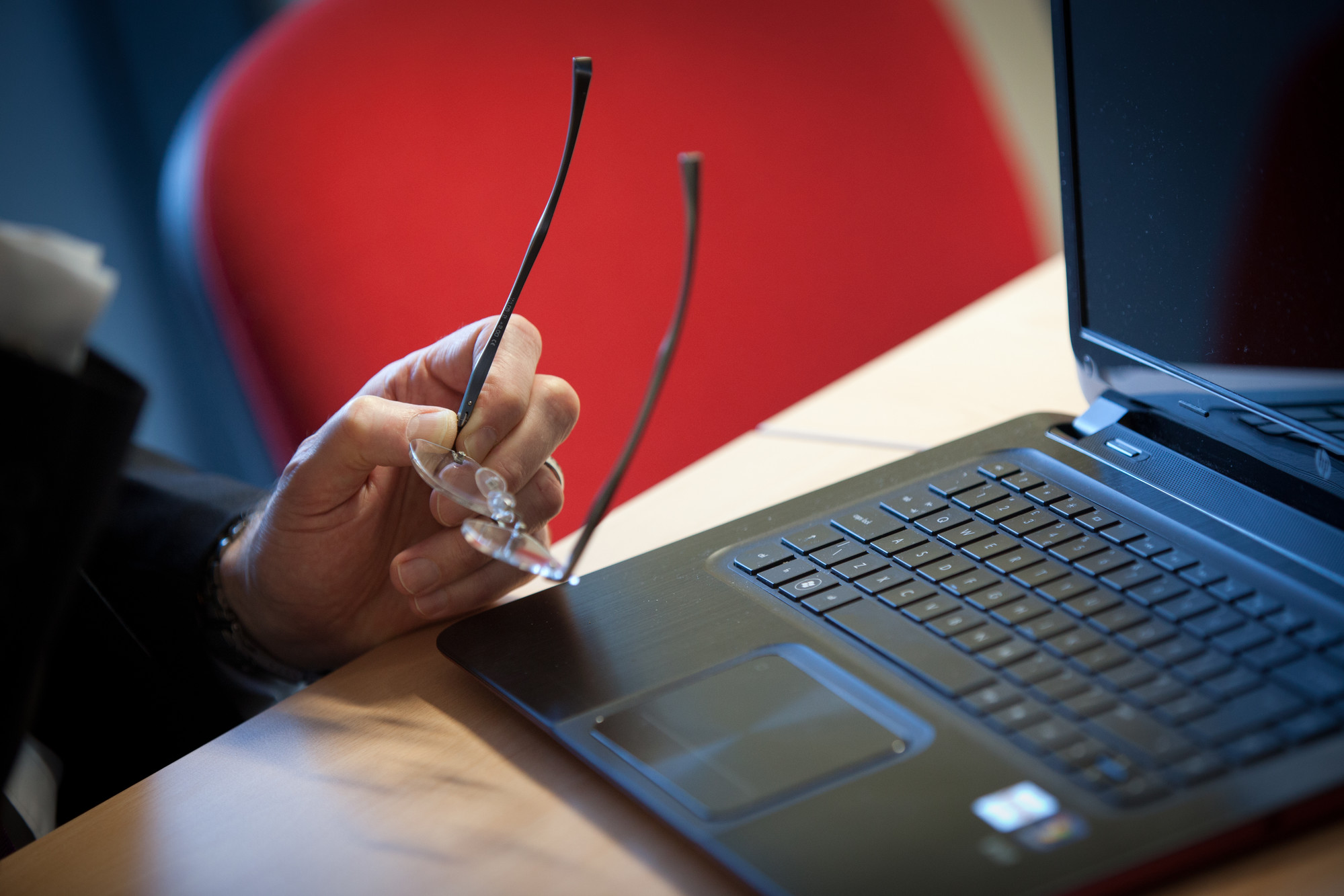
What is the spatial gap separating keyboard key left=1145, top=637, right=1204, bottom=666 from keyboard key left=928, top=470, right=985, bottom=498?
148 millimetres

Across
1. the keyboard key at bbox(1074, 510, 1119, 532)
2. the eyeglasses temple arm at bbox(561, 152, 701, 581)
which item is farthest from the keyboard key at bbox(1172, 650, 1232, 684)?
the eyeglasses temple arm at bbox(561, 152, 701, 581)

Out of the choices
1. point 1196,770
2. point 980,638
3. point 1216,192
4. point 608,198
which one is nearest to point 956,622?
point 980,638

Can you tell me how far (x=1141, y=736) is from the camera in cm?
39

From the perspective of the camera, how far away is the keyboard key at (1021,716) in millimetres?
408

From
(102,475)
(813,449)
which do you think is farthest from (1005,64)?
(102,475)

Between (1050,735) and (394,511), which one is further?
(394,511)

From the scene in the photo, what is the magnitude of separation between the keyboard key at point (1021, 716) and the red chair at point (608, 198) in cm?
53

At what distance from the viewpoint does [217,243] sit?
0.80 m

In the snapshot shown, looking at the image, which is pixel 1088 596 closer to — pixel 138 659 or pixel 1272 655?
pixel 1272 655

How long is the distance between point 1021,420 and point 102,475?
46cm

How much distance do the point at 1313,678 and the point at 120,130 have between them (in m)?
1.81

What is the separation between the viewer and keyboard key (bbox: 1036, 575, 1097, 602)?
1.54 feet

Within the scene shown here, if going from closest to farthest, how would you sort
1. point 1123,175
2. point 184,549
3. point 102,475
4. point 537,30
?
point 102,475
point 1123,175
point 184,549
point 537,30

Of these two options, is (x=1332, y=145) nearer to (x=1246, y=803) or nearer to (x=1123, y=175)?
(x=1123, y=175)
